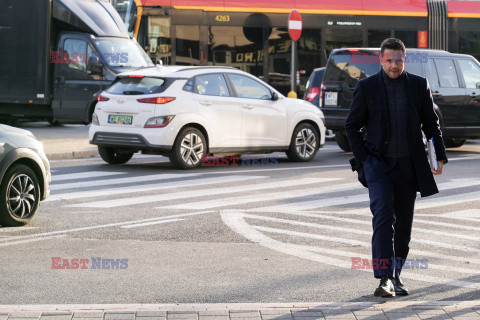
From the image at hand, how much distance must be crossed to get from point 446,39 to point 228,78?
13.3 m

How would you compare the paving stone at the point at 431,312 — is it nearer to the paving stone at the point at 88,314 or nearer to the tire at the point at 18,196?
the paving stone at the point at 88,314

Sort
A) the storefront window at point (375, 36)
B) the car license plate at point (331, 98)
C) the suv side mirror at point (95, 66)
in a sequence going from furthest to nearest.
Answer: the storefront window at point (375, 36) → the suv side mirror at point (95, 66) → the car license plate at point (331, 98)

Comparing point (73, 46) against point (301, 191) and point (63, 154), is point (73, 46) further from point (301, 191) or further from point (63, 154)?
point (301, 191)

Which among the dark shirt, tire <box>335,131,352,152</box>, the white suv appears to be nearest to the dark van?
tire <box>335,131,352,152</box>

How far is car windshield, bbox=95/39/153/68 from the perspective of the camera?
2283 centimetres

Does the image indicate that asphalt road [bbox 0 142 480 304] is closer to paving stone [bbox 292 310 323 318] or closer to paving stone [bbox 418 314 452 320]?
paving stone [bbox 292 310 323 318]

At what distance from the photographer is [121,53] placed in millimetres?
23078

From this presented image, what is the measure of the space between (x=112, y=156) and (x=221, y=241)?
7548mm

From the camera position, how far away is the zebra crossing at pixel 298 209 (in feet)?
27.6

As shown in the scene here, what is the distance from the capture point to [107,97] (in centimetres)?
1546

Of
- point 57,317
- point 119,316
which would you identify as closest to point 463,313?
point 119,316

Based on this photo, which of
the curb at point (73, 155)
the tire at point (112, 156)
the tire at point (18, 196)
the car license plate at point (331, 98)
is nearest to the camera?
the tire at point (18, 196)

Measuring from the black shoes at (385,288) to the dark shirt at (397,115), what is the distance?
818 mm

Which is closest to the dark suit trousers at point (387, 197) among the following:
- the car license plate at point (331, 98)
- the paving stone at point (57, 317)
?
the paving stone at point (57, 317)
